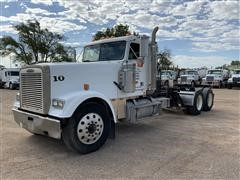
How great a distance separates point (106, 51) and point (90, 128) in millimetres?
2328

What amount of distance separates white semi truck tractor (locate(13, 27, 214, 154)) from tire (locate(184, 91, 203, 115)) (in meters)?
2.55

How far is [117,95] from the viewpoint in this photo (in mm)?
5781

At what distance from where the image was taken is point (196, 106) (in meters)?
8.88

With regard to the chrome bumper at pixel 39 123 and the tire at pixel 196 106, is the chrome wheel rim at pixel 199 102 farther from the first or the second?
the chrome bumper at pixel 39 123

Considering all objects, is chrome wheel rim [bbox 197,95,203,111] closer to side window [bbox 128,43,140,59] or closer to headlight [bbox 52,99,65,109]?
side window [bbox 128,43,140,59]

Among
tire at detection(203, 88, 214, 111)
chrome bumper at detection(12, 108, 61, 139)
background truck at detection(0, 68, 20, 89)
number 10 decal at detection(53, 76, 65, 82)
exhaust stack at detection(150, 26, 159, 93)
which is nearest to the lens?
chrome bumper at detection(12, 108, 61, 139)

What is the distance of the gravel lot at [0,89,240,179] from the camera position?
3.73 meters

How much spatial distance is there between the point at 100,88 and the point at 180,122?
11.1 ft

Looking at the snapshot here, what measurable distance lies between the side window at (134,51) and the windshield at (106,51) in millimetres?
189

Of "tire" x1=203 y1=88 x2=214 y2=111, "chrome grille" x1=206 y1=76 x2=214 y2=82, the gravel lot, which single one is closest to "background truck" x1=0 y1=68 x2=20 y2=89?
"chrome grille" x1=206 y1=76 x2=214 y2=82

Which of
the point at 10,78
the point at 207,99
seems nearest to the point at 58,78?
the point at 207,99

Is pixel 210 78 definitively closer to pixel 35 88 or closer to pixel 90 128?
pixel 90 128

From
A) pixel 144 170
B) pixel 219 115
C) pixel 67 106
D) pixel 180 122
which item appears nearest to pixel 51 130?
pixel 67 106

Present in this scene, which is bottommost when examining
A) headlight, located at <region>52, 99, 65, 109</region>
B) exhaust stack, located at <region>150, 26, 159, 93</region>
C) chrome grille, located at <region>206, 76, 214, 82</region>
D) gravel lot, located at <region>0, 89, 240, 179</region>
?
gravel lot, located at <region>0, 89, 240, 179</region>
